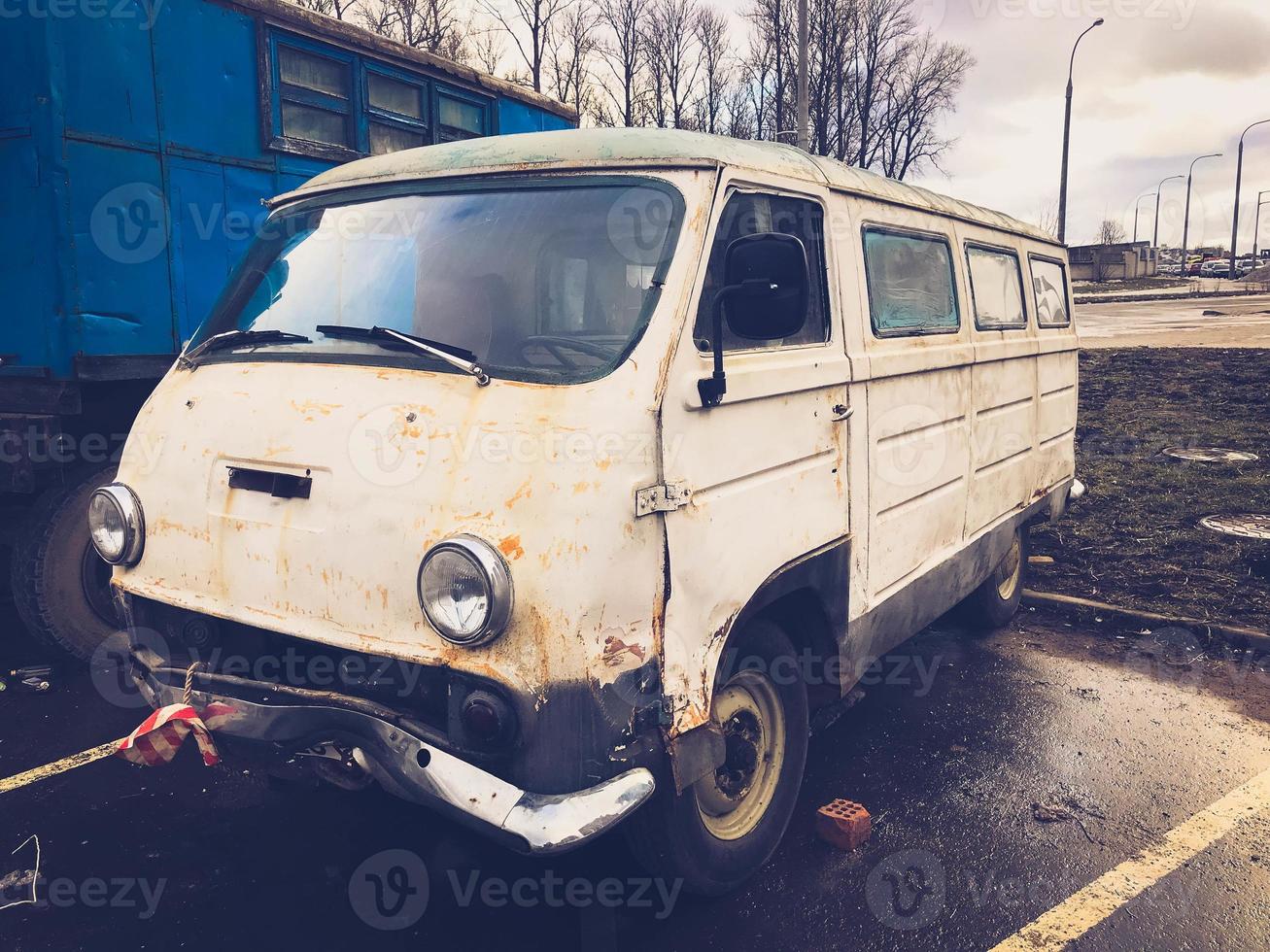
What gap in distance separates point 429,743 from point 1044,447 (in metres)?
4.61

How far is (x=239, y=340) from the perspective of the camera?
338 cm

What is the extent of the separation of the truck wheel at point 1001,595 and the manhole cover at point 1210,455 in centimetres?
413

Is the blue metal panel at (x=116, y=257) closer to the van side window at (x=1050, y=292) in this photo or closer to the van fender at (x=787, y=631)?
the van fender at (x=787, y=631)

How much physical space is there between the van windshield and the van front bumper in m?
1.04

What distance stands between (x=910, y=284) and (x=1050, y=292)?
8.42ft

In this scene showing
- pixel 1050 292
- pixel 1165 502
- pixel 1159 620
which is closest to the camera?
pixel 1159 620

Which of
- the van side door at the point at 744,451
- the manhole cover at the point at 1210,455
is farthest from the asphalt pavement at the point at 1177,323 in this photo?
the van side door at the point at 744,451

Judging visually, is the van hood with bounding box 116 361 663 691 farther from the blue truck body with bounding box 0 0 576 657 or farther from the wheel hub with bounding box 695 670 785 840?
the blue truck body with bounding box 0 0 576 657

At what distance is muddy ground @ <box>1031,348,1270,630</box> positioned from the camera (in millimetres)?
6230

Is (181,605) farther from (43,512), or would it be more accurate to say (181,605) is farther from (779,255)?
(43,512)

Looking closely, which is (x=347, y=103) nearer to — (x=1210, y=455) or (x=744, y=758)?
(x=744, y=758)

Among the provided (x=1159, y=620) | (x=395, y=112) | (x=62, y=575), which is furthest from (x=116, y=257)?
(x=1159, y=620)

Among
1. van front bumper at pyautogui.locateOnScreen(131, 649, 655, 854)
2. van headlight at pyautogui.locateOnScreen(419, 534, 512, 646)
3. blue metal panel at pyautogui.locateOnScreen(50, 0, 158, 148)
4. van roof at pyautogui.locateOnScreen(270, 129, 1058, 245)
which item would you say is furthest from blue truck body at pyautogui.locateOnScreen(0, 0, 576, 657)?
van headlight at pyautogui.locateOnScreen(419, 534, 512, 646)

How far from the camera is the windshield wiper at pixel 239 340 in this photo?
3.27 m
